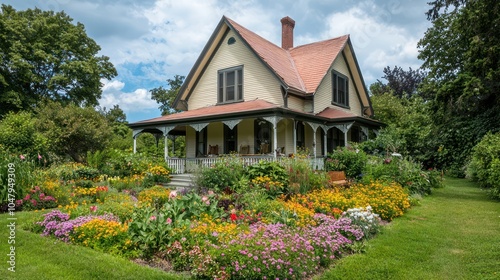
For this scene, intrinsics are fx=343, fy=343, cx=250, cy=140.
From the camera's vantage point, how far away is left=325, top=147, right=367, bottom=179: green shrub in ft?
45.8

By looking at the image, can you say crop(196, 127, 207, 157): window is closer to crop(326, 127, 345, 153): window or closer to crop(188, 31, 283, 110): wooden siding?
crop(188, 31, 283, 110): wooden siding

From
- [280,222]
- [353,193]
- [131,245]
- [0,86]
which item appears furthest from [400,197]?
[0,86]

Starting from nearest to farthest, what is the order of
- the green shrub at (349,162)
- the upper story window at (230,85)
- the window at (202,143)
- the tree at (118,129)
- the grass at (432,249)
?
1. the grass at (432,249)
2. the green shrub at (349,162)
3. the upper story window at (230,85)
4. the window at (202,143)
5. the tree at (118,129)

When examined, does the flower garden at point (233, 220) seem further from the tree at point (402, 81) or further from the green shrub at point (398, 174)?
the tree at point (402, 81)

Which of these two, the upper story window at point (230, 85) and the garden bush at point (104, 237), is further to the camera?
the upper story window at point (230, 85)

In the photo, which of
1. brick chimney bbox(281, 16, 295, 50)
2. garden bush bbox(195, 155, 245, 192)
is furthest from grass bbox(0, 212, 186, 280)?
brick chimney bbox(281, 16, 295, 50)

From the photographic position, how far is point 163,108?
40.2 m

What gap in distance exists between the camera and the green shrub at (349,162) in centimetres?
1395

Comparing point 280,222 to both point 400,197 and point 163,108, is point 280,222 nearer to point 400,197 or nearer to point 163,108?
point 400,197

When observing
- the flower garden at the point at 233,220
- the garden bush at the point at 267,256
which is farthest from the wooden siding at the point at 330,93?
the garden bush at the point at 267,256

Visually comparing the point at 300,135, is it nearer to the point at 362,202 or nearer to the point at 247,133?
the point at 247,133

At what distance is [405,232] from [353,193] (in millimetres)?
2546

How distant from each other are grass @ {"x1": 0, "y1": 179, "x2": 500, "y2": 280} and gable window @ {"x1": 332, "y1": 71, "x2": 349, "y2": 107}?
12.5 metres

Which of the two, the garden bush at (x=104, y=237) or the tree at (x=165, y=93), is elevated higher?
the tree at (x=165, y=93)
